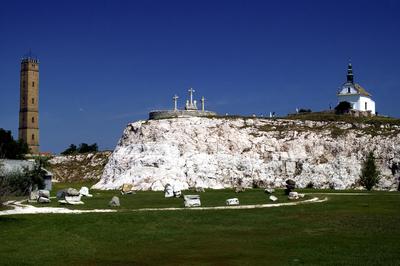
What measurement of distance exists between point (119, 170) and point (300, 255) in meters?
68.8

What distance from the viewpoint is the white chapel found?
11812cm

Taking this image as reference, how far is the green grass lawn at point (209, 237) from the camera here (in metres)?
23.1

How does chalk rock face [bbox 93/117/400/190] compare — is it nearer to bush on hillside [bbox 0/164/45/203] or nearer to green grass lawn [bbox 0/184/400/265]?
bush on hillside [bbox 0/164/45/203]

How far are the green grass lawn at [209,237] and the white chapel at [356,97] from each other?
80.9 metres

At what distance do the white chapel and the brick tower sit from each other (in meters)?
77.1

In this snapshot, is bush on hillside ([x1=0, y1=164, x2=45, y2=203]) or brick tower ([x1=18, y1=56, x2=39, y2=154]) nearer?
bush on hillside ([x1=0, y1=164, x2=45, y2=203])

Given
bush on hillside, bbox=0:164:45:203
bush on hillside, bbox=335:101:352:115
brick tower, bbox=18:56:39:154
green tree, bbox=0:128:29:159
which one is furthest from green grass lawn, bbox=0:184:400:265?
brick tower, bbox=18:56:39:154

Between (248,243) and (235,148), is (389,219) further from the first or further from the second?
(235,148)

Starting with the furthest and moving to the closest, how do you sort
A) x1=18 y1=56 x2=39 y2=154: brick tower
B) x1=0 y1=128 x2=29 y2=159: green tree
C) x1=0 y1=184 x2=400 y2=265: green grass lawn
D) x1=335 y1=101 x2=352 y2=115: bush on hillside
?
x1=18 y1=56 x2=39 y2=154: brick tower < x1=335 y1=101 x2=352 y2=115: bush on hillside < x1=0 y1=128 x2=29 y2=159: green tree < x1=0 y1=184 x2=400 y2=265: green grass lawn

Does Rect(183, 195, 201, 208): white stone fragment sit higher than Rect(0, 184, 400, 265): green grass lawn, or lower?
higher

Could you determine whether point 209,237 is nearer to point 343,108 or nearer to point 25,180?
point 25,180

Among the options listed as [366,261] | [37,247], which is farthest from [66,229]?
[366,261]

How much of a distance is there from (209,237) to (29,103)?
12644 cm

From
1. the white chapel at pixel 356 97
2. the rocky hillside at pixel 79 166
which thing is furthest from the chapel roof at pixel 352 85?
the rocky hillside at pixel 79 166
